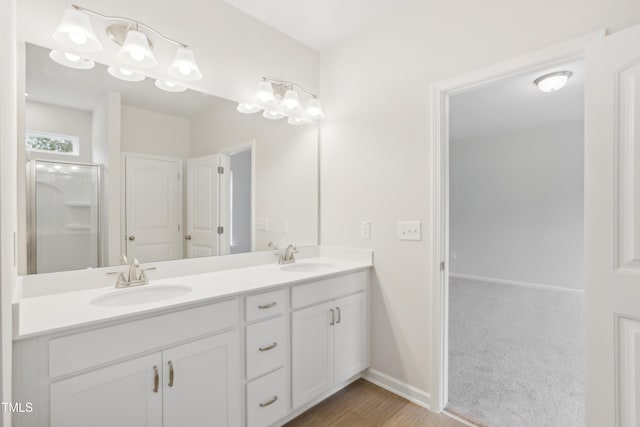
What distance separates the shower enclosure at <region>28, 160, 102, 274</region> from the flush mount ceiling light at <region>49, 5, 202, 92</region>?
0.52 m

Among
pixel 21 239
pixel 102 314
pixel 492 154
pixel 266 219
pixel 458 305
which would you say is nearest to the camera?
pixel 102 314

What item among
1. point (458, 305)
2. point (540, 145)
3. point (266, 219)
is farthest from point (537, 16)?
point (540, 145)

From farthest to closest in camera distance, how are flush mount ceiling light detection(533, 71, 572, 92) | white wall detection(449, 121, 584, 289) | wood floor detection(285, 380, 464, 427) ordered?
white wall detection(449, 121, 584, 289) < flush mount ceiling light detection(533, 71, 572, 92) < wood floor detection(285, 380, 464, 427)

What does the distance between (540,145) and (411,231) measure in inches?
163

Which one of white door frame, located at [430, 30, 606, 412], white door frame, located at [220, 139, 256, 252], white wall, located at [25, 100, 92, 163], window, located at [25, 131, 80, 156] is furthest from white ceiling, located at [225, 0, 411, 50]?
window, located at [25, 131, 80, 156]

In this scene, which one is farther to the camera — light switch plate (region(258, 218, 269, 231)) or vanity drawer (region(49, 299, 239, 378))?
light switch plate (region(258, 218, 269, 231))

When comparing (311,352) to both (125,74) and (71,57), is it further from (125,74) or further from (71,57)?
(71,57)

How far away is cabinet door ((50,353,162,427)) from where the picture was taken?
3.41 ft

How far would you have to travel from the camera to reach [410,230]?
2.02 metres

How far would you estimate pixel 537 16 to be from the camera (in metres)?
1.51

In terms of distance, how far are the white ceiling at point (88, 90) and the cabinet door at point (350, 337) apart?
62.6 inches

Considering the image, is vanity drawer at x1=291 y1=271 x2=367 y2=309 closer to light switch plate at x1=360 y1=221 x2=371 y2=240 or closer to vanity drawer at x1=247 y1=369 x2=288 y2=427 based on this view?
light switch plate at x1=360 y1=221 x2=371 y2=240

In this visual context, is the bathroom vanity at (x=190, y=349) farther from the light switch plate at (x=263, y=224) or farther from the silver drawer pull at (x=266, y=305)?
the light switch plate at (x=263, y=224)

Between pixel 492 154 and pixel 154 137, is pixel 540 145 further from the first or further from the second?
pixel 154 137
